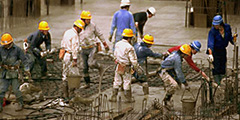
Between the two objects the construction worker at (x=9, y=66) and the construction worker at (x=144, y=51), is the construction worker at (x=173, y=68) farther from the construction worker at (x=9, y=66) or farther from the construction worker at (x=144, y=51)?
the construction worker at (x=9, y=66)

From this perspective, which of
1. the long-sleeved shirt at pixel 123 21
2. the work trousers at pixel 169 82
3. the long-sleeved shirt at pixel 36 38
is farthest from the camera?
the long-sleeved shirt at pixel 123 21

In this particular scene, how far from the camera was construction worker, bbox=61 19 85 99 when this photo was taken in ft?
45.8

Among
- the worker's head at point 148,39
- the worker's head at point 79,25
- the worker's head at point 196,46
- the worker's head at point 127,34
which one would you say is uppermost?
the worker's head at point 79,25

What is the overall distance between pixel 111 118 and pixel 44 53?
14.4ft

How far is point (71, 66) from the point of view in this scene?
46.3 ft

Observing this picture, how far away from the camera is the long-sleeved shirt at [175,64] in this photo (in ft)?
44.0

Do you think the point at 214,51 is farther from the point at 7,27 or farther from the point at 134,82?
the point at 7,27

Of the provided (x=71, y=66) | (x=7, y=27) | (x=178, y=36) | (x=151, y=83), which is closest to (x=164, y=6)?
(x=178, y=36)

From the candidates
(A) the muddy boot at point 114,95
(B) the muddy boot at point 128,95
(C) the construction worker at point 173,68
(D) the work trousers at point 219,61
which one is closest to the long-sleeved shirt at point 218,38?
(D) the work trousers at point 219,61

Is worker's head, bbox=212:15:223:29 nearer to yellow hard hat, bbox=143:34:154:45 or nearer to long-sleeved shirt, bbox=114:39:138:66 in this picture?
yellow hard hat, bbox=143:34:154:45

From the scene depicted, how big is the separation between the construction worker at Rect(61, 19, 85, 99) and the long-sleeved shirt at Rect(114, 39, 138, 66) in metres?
1.08

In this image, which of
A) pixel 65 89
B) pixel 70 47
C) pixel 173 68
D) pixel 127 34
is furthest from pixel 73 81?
pixel 173 68

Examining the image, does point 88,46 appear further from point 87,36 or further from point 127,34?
point 127,34

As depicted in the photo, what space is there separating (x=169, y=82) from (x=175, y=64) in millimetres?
450
